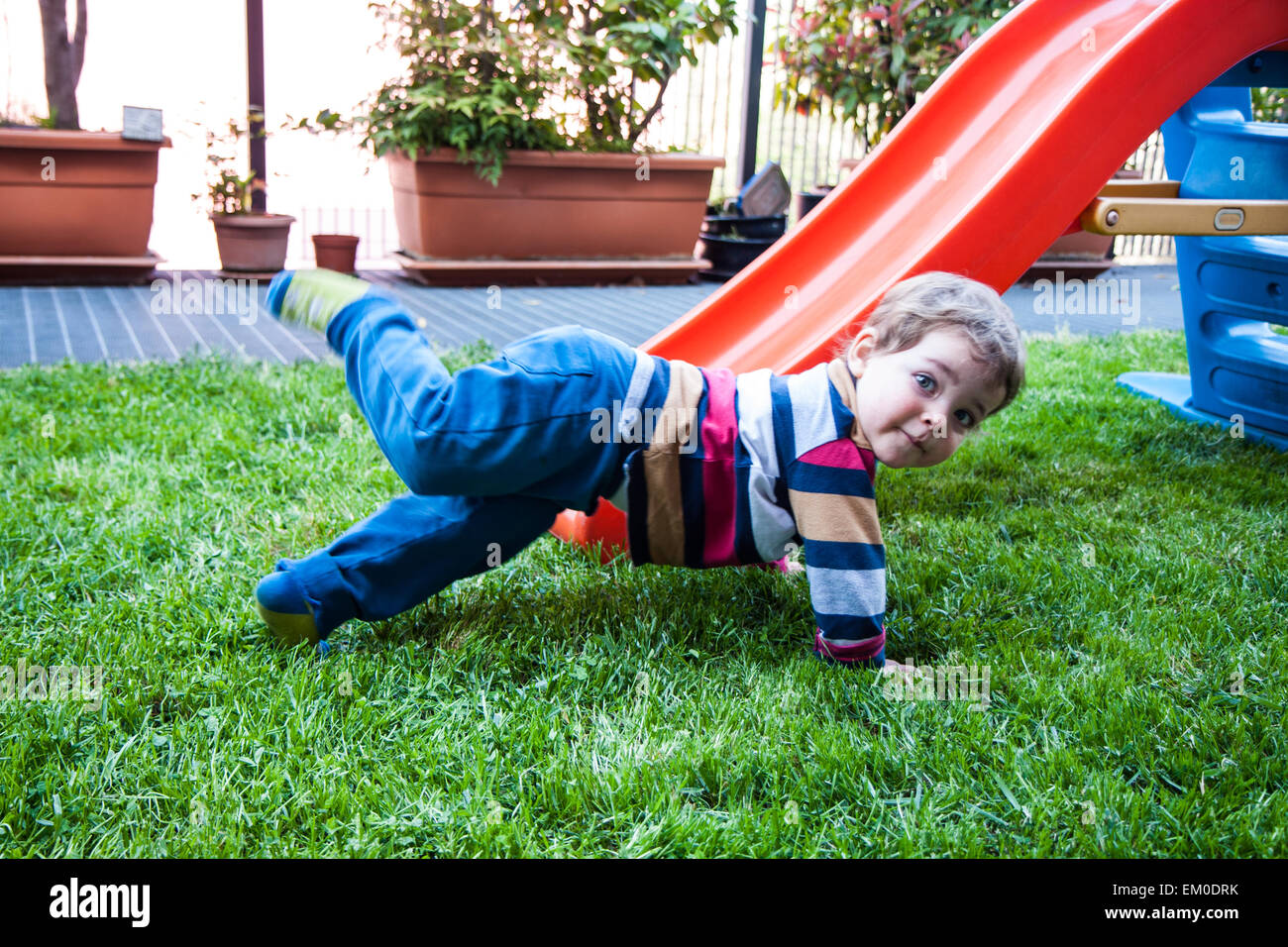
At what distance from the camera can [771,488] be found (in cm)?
182

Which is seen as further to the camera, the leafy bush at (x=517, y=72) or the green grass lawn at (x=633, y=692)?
the leafy bush at (x=517, y=72)

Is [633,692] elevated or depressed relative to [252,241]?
depressed

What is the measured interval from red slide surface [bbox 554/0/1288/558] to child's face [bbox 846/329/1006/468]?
0.46 m

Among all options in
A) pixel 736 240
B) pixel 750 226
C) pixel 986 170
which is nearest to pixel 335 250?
pixel 736 240

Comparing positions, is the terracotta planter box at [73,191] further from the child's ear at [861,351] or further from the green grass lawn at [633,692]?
the child's ear at [861,351]

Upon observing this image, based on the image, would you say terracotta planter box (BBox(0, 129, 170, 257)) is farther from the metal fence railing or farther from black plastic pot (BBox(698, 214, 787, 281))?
the metal fence railing

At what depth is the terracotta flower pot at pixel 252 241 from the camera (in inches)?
239

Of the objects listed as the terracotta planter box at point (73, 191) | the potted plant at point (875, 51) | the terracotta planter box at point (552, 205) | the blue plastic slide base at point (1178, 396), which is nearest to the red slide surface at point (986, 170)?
the blue plastic slide base at point (1178, 396)

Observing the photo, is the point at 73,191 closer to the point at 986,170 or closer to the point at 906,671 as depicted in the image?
the point at 986,170

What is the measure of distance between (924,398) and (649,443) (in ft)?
1.55

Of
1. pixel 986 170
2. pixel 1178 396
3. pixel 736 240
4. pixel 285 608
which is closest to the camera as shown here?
pixel 285 608

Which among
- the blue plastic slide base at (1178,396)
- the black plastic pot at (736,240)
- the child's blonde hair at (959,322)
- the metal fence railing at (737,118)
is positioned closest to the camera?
the child's blonde hair at (959,322)
